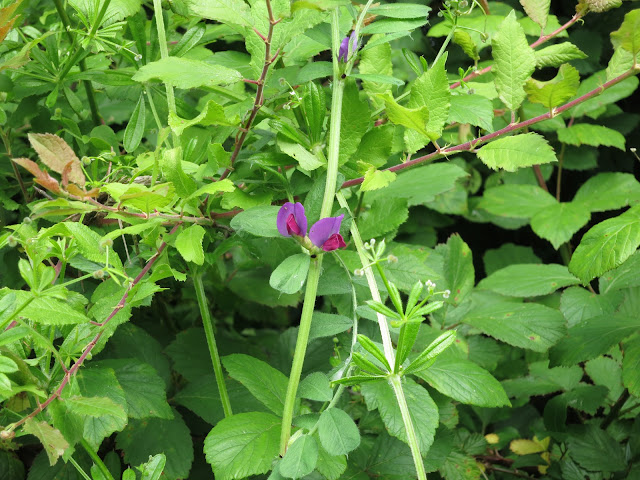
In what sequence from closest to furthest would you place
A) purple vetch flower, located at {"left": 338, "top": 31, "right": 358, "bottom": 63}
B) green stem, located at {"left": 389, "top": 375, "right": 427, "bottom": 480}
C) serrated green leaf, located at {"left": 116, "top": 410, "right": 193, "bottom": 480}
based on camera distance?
green stem, located at {"left": 389, "top": 375, "right": 427, "bottom": 480}, purple vetch flower, located at {"left": 338, "top": 31, "right": 358, "bottom": 63}, serrated green leaf, located at {"left": 116, "top": 410, "right": 193, "bottom": 480}

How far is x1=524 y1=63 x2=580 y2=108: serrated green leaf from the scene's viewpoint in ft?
2.58

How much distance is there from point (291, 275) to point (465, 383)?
0.35 m

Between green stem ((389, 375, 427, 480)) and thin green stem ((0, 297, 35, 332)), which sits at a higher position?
thin green stem ((0, 297, 35, 332))

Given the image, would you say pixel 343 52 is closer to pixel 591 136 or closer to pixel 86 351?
pixel 86 351

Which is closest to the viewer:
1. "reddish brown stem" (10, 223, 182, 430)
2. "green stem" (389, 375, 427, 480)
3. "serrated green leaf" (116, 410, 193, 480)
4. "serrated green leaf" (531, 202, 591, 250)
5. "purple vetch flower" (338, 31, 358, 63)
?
"green stem" (389, 375, 427, 480)

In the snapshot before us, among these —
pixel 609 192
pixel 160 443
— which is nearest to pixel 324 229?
pixel 160 443

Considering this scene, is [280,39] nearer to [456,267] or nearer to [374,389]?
[374,389]

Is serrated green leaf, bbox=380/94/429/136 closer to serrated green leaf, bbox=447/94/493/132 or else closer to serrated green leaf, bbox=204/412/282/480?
serrated green leaf, bbox=447/94/493/132

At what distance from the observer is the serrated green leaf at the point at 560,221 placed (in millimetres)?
1490

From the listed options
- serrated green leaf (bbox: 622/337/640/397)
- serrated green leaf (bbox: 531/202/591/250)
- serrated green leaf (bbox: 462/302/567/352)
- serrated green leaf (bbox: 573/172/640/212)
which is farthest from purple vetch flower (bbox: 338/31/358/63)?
serrated green leaf (bbox: 573/172/640/212)

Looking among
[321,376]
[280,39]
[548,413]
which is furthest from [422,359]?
[548,413]

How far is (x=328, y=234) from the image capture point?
70 cm

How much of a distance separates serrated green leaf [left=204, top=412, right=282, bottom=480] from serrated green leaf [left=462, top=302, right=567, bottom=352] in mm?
473

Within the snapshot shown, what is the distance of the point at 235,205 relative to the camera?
0.82 meters
